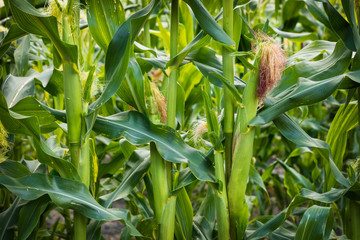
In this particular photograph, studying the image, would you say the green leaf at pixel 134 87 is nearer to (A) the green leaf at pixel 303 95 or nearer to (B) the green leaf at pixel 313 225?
(A) the green leaf at pixel 303 95

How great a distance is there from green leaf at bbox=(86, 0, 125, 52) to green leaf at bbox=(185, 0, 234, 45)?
0.26 metres

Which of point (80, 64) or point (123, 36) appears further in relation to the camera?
point (80, 64)

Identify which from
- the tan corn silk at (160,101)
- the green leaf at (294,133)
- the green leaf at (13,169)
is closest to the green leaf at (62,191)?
the green leaf at (13,169)

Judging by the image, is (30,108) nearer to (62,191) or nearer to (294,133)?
(62,191)

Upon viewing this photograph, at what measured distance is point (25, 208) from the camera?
1292 mm

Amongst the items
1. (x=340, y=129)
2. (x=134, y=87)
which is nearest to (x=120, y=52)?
(x=134, y=87)

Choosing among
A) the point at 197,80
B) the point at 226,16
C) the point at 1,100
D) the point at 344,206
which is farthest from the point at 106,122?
the point at 344,206

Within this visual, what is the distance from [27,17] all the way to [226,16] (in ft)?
2.03

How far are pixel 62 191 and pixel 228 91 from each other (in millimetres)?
625

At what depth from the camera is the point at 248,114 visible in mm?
1212

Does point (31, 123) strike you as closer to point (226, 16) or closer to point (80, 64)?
point (80, 64)

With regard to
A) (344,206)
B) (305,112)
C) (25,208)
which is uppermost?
(305,112)

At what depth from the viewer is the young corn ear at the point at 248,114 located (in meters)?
1.17

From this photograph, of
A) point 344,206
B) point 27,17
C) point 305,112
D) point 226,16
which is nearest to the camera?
point 27,17
